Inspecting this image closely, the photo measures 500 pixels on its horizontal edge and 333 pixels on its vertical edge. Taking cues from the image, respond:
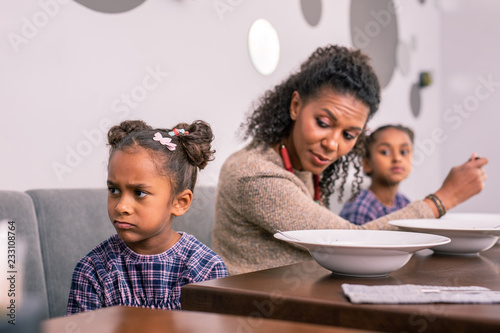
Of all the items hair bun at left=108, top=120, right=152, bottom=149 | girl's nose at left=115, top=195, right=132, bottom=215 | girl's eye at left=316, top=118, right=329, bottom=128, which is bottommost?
girl's nose at left=115, top=195, right=132, bottom=215

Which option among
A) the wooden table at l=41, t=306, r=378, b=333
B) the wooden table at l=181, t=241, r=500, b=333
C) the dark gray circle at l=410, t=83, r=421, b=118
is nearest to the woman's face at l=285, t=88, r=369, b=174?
the wooden table at l=181, t=241, r=500, b=333

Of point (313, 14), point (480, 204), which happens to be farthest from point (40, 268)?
point (480, 204)

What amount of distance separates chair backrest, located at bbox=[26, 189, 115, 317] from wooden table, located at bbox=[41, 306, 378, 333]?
0.89 m

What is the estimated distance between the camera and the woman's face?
1763 millimetres

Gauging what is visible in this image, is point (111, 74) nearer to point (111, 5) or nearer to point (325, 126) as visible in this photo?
point (111, 5)

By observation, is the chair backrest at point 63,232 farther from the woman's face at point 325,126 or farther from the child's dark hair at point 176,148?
the woman's face at point 325,126

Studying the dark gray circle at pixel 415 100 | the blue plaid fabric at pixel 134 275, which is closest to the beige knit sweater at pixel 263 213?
the blue plaid fabric at pixel 134 275

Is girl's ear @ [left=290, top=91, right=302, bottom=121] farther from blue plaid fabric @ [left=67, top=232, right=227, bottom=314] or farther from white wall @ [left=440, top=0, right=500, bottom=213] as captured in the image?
white wall @ [left=440, top=0, right=500, bottom=213]

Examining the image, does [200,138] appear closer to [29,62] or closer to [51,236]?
[51,236]

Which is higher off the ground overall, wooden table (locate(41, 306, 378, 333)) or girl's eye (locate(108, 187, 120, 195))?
girl's eye (locate(108, 187, 120, 195))

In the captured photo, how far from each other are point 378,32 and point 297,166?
268cm

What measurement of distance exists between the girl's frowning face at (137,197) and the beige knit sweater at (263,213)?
30 centimetres

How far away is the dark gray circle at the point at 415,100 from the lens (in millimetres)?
4688

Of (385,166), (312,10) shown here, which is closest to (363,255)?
(385,166)
